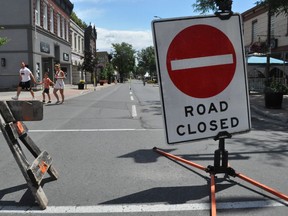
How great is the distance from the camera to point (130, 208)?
4.26 m

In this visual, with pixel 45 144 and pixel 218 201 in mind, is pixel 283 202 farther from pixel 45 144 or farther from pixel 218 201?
pixel 45 144

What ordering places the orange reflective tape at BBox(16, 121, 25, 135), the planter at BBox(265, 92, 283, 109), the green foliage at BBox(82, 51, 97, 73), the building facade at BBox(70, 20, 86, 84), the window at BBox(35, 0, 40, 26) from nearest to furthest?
the orange reflective tape at BBox(16, 121, 25, 135) < the planter at BBox(265, 92, 283, 109) < the window at BBox(35, 0, 40, 26) < the green foliage at BBox(82, 51, 97, 73) < the building facade at BBox(70, 20, 86, 84)

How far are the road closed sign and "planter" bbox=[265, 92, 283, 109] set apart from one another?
10.9 m

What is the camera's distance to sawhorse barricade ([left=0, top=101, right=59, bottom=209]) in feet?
14.2

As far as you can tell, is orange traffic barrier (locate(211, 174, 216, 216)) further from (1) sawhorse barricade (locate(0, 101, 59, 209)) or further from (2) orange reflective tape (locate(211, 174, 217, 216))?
(1) sawhorse barricade (locate(0, 101, 59, 209))

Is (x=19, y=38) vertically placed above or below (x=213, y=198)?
above

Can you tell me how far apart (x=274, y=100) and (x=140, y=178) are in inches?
423

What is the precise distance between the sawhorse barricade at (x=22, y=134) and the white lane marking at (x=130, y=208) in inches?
6.0

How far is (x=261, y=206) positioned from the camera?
4.26 metres

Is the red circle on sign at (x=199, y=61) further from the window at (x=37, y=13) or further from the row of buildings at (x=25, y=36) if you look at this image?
the window at (x=37, y=13)

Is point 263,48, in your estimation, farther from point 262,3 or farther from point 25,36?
point 25,36

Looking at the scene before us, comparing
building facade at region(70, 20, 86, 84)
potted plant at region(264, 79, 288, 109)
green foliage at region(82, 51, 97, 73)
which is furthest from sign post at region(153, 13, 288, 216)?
building facade at region(70, 20, 86, 84)

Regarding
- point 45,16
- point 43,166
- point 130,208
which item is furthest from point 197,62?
point 45,16

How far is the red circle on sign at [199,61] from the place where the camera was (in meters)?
4.51
